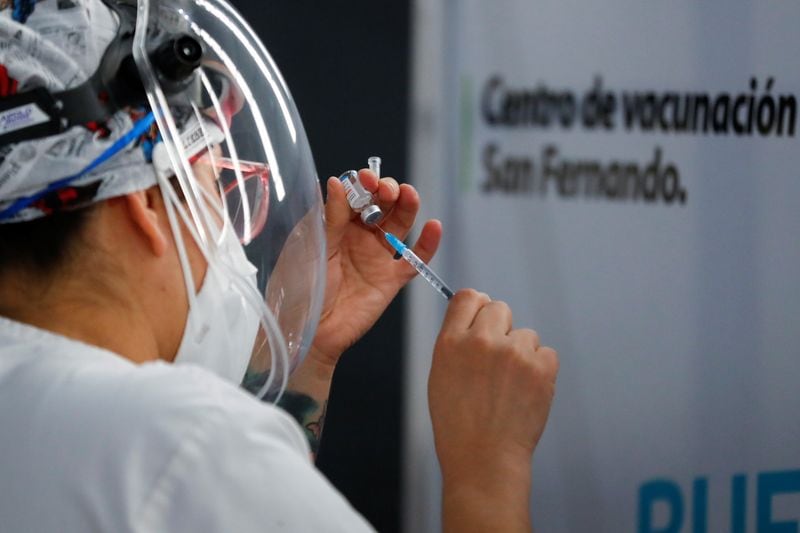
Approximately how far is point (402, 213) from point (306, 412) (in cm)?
26

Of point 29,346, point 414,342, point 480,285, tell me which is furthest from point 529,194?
point 29,346

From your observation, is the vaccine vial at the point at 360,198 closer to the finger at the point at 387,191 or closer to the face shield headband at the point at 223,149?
the finger at the point at 387,191

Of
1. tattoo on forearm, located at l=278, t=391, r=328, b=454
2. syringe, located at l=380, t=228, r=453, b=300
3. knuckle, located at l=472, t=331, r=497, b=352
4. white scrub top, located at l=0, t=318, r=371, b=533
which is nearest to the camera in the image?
white scrub top, located at l=0, t=318, r=371, b=533

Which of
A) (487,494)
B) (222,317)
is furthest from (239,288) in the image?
(487,494)

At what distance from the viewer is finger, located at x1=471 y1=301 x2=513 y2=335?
0.88 m

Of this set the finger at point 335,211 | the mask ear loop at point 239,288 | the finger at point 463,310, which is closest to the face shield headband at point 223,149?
the mask ear loop at point 239,288

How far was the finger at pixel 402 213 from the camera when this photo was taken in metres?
1.17

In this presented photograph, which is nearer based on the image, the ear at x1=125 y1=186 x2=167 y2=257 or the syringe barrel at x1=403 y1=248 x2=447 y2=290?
the ear at x1=125 y1=186 x2=167 y2=257

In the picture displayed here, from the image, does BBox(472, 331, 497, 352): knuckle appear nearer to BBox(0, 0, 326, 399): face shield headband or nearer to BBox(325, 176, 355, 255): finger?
BBox(0, 0, 326, 399): face shield headband

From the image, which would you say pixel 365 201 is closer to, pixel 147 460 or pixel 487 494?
pixel 487 494

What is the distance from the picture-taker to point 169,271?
0.77 metres

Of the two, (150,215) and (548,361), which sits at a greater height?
(150,215)

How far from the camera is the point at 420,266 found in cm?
110

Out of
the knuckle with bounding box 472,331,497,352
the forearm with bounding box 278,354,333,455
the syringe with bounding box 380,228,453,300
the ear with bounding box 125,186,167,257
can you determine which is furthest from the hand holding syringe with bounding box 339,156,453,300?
the ear with bounding box 125,186,167,257
